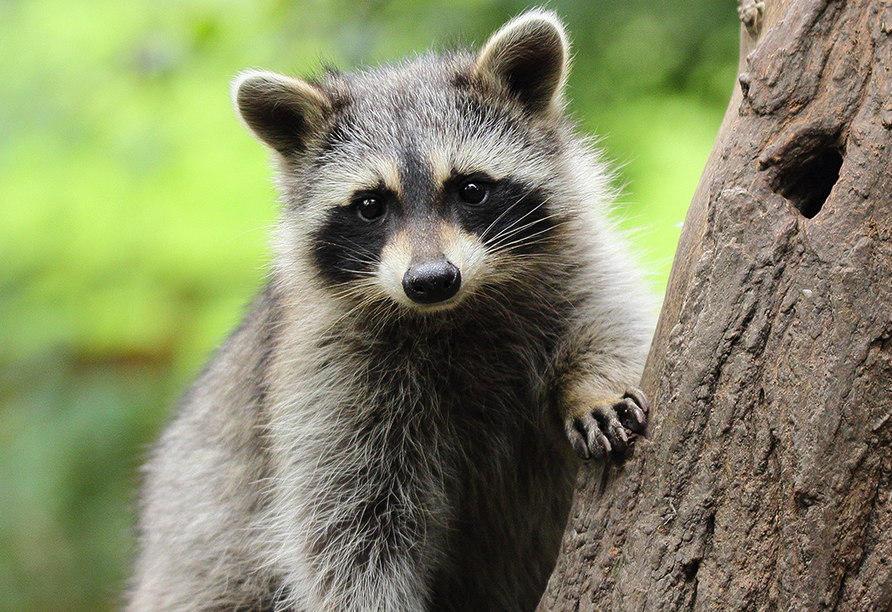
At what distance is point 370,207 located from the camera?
11.2 feet

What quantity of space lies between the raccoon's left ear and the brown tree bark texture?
42.1 inches

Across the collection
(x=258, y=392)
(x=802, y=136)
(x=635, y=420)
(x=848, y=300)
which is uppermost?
(x=802, y=136)

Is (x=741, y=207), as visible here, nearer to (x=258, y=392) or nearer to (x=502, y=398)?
(x=502, y=398)

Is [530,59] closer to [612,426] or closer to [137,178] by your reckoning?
[612,426]

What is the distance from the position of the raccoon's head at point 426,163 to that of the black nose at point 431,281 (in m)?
0.01

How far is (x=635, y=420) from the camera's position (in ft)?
8.52

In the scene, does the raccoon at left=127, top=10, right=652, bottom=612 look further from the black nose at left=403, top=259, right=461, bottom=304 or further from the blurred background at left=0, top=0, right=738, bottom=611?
the blurred background at left=0, top=0, right=738, bottom=611

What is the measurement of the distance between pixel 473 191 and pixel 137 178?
92.7 inches

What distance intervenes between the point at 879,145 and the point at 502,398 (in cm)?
170

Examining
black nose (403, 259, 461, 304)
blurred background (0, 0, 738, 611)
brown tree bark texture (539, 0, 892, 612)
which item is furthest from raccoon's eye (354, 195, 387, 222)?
blurred background (0, 0, 738, 611)

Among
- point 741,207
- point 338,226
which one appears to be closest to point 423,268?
point 338,226

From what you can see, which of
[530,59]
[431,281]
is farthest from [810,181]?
[530,59]

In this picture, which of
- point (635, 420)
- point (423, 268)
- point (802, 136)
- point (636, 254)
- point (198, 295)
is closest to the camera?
point (802, 136)

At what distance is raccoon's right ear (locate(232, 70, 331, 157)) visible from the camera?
11.6 feet
